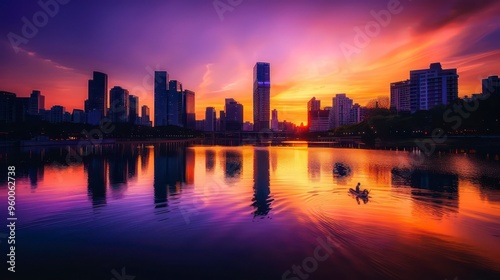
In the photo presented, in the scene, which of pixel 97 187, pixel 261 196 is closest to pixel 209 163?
pixel 97 187

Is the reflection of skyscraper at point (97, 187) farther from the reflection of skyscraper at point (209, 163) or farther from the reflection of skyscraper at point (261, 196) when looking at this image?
the reflection of skyscraper at point (209, 163)

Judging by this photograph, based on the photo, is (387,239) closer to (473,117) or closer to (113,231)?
(113,231)

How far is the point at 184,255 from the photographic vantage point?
13156 mm

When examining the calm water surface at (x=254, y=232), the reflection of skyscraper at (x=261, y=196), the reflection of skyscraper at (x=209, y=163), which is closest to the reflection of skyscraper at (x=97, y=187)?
the calm water surface at (x=254, y=232)

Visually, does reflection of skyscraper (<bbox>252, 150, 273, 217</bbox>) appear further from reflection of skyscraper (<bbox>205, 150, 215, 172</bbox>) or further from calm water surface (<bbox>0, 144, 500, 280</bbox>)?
reflection of skyscraper (<bbox>205, 150, 215, 172</bbox>)

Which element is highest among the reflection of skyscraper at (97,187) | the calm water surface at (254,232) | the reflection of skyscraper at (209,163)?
the reflection of skyscraper at (209,163)

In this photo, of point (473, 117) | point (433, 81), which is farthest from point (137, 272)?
Answer: point (433, 81)

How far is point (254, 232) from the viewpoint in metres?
16.1

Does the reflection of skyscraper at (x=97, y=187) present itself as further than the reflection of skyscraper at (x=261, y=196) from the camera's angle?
Yes

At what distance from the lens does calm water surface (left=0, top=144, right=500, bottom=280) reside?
474 inches

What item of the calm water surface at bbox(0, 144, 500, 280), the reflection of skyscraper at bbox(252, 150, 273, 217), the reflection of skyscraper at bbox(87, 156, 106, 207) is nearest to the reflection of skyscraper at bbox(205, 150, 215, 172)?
the reflection of skyscraper at bbox(252, 150, 273, 217)

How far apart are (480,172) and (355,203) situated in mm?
29364

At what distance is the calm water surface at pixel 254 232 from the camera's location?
1204cm

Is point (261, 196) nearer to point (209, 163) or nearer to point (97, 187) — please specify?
point (97, 187)
